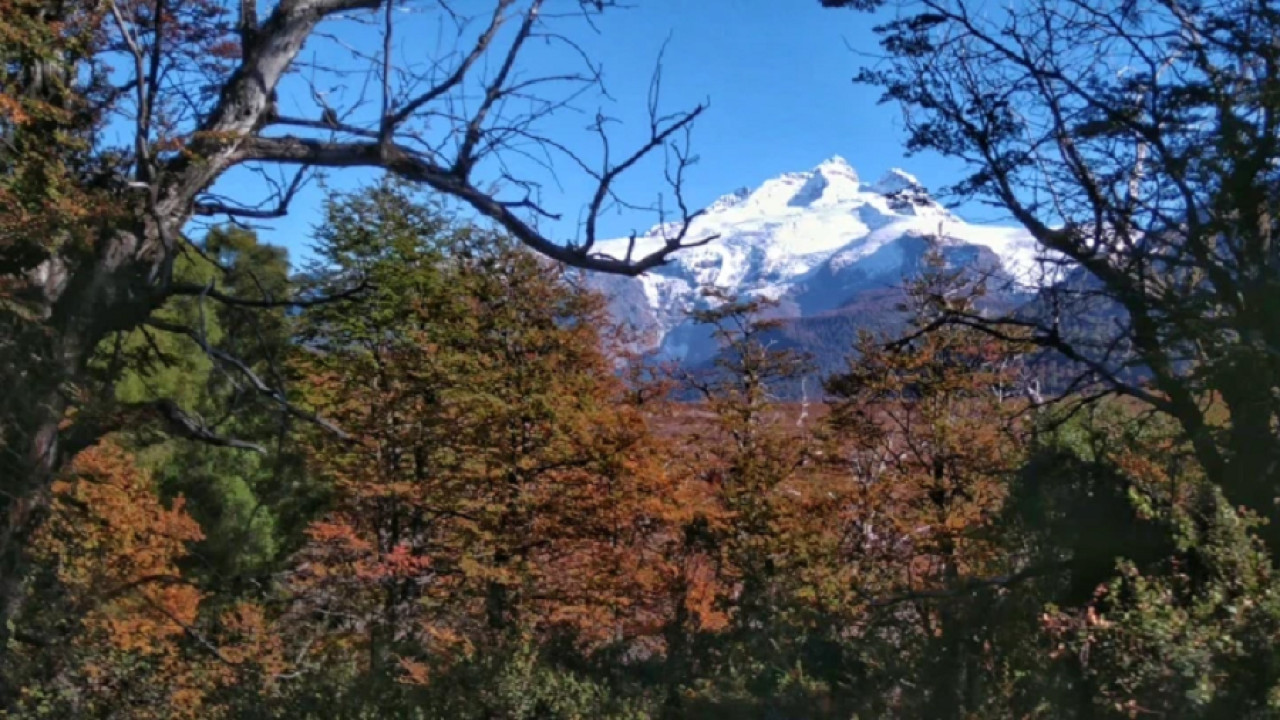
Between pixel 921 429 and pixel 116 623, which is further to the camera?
pixel 921 429

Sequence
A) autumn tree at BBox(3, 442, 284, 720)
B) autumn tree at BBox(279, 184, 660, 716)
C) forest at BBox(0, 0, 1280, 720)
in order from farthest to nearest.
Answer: autumn tree at BBox(279, 184, 660, 716) → autumn tree at BBox(3, 442, 284, 720) → forest at BBox(0, 0, 1280, 720)

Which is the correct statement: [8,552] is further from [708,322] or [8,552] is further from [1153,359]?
[708,322]

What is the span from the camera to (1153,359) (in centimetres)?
596

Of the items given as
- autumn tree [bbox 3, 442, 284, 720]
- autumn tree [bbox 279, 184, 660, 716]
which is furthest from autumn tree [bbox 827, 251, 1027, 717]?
autumn tree [bbox 3, 442, 284, 720]

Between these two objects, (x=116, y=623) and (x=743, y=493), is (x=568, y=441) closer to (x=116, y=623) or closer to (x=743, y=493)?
(x=743, y=493)

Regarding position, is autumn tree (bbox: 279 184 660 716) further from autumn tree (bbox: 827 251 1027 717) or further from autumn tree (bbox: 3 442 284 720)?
autumn tree (bbox: 827 251 1027 717)

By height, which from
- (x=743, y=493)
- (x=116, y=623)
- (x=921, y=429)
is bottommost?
(x=116, y=623)

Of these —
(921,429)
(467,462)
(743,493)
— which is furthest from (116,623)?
(921,429)

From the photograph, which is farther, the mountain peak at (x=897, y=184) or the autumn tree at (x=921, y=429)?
the autumn tree at (x=921, y=429)

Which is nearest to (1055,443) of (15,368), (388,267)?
(15,368)

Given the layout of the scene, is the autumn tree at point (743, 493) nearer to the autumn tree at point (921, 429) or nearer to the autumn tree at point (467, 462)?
the autumn tree at point (921, 429)

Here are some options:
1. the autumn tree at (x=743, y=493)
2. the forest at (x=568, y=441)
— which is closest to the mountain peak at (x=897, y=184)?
the forest at (x=568, y=441)

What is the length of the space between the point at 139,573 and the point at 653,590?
8.40m

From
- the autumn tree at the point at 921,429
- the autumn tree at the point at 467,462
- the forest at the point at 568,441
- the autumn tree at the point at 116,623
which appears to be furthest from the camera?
the autumn tree at the point at 921,429
